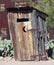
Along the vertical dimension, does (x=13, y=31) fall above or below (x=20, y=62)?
above

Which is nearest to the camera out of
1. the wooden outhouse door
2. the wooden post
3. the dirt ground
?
the dirt ground

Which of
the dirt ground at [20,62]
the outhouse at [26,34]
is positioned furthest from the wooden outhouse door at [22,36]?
the dirt ground at [20,62]

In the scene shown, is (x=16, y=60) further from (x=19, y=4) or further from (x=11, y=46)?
(x=19, y=4)

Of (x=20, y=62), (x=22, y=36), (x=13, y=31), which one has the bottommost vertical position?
(x=20, y=62)

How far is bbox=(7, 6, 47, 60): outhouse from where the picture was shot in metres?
15.2

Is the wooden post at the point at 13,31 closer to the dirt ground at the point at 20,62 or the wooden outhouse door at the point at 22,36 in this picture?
the wooden outhouse door at the point at 22,36

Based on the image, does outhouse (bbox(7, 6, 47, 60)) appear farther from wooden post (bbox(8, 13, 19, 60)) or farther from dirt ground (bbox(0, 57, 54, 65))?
dirt ground (bbox(0, 57, 54, 65))

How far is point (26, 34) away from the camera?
15.3m

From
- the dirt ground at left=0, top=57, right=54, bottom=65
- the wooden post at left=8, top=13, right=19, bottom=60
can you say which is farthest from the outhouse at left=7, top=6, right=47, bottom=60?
the dirt ground at left=0, top=57, right=54, bottom=65

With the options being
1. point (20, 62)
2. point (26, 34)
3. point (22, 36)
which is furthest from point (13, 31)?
point (20, 62)

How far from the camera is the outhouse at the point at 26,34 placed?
1523cm

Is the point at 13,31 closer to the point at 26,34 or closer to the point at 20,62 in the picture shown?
the point at 26,34

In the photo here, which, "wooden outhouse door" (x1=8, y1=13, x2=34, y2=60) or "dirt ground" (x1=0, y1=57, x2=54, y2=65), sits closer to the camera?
"dirt ground" (x1=0, y1=57, x2=54, y2=65)

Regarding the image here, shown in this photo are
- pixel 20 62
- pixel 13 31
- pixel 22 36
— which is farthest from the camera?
pixel 13 31
